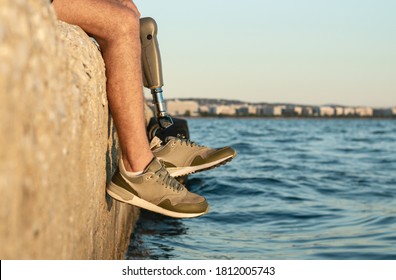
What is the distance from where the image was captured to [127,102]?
3.10m

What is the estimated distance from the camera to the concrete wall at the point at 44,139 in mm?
1446

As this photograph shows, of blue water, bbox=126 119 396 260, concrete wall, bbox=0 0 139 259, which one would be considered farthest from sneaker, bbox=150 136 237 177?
blue water, bbox=126 119 396 260

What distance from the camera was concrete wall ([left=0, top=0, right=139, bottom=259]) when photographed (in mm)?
1446

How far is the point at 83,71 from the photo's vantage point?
2.63m

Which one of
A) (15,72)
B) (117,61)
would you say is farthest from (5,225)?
(117,61)

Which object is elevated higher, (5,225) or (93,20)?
(93,20)

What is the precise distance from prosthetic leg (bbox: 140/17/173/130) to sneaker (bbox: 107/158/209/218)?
0.88 m

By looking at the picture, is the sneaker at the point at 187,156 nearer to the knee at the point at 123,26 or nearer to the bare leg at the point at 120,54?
the bare leg at the point at 120,54

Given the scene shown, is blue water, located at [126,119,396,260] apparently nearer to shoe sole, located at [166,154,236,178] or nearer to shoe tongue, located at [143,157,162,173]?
shoe sole, located at [166,154,236,178]

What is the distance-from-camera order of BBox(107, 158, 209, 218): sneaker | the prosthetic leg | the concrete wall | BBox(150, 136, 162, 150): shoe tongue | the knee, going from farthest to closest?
1. BBox(150, 136, 162, 150): shoe tongue
2. the prosthetic leg
3. BBox(107, 158, 209, 218): sneaker
4. the knee
5. the concrete wall

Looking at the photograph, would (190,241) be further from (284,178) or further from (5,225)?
(284,178)

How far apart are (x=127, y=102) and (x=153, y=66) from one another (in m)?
0.87

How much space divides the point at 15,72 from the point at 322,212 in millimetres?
7121

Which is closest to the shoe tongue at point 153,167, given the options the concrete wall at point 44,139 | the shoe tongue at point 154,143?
the concrete wall at point 44,139
